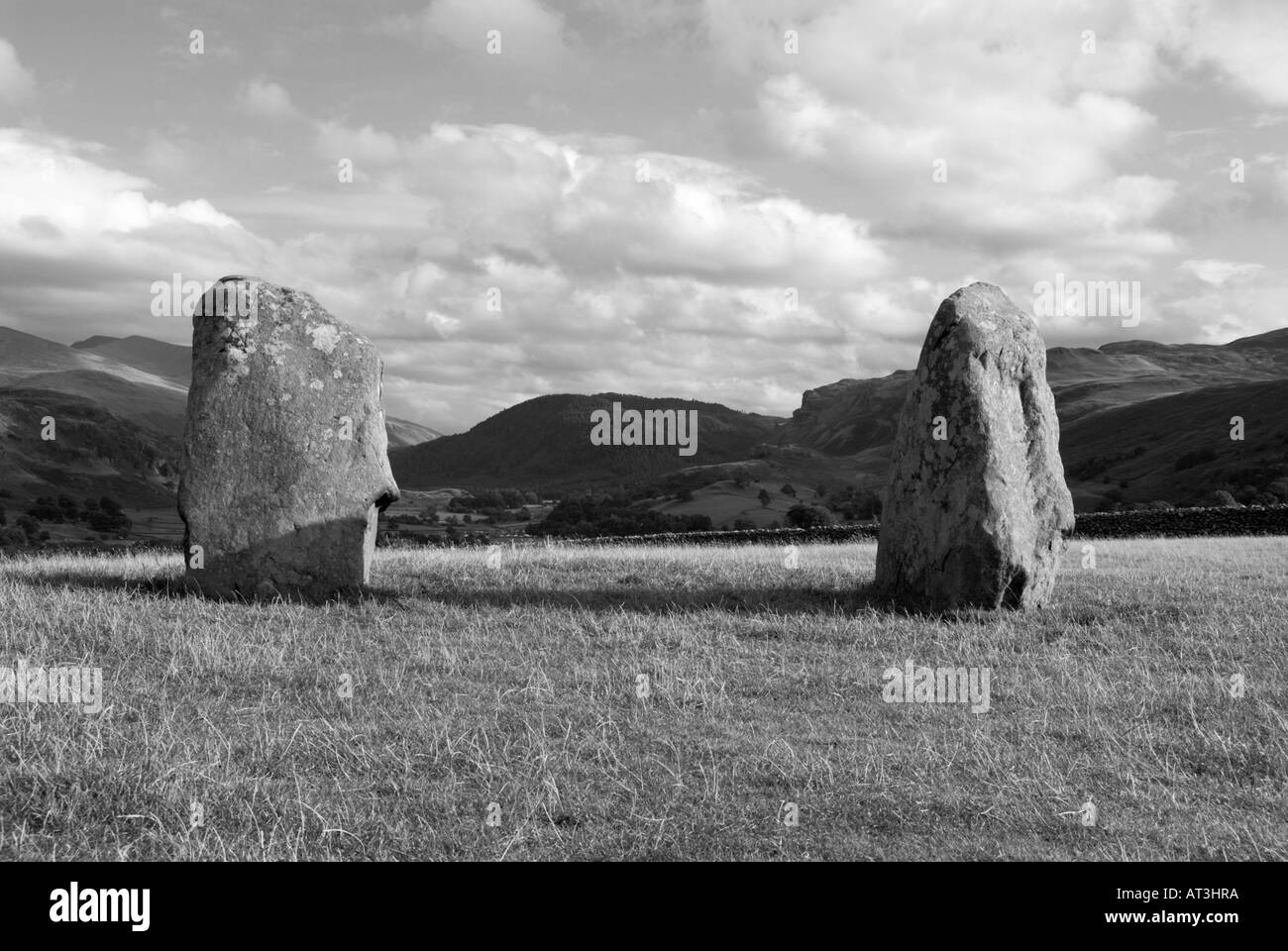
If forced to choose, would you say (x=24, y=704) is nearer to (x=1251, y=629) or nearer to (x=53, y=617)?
(x=53, y=617)

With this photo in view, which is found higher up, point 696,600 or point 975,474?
point 975,474

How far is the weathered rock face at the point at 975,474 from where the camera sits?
16.4m

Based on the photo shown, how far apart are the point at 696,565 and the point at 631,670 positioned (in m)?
9.40

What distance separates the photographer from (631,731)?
9.72 meters

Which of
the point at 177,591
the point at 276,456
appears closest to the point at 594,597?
the point at 276,456

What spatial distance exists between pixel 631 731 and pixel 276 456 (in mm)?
9557

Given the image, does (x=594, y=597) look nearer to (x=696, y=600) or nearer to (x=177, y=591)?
(x=696, y=600)

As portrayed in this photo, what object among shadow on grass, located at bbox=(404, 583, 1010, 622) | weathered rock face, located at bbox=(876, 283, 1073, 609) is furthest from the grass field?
weathered rock face, located at bbox=(876, 283, 1073, 609)

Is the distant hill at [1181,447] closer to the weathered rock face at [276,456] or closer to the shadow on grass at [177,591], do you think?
the weathered rock face at [276,456]

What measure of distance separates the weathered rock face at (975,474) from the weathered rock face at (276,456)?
8264 millimetres

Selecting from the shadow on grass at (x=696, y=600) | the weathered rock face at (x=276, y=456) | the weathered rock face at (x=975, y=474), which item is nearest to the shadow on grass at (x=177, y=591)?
the weathered rock face at (x=276, y=456)

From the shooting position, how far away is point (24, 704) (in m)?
9.77

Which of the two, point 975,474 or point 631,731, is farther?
point 975,474

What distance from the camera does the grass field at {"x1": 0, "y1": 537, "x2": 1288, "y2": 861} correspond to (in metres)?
7.39
